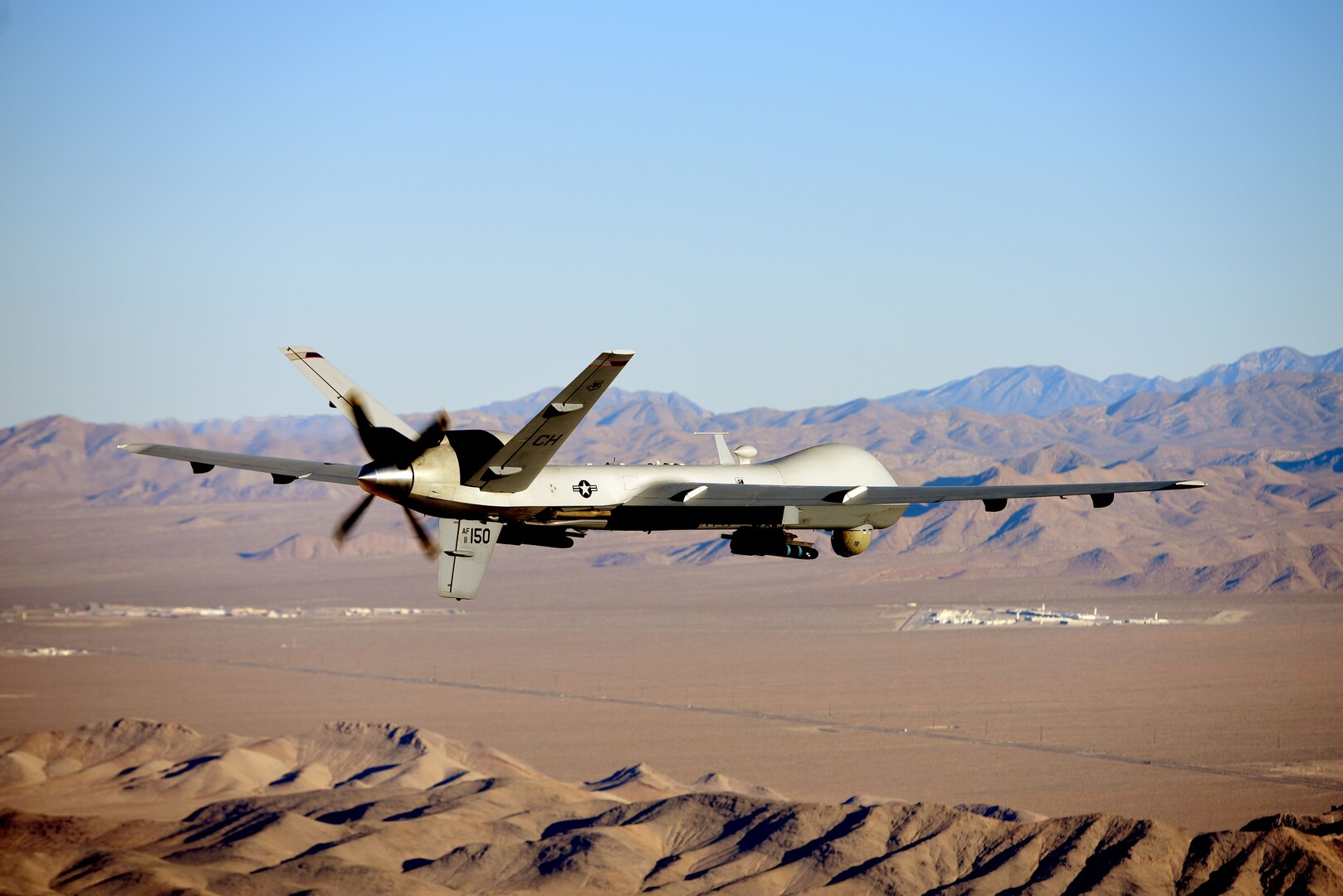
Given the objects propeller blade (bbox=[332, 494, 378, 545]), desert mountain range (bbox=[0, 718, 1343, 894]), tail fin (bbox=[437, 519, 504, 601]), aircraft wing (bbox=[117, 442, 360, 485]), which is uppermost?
aircraft wing (bbox=[117, 442, 360, 485])

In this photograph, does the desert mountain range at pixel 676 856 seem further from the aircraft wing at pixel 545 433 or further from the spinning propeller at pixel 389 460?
the aircraft wing at pixel 545 433

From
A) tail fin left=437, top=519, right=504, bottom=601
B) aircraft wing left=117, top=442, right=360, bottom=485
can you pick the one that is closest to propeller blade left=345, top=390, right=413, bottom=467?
tail fin left=437, top=519, right=504, bottom=601

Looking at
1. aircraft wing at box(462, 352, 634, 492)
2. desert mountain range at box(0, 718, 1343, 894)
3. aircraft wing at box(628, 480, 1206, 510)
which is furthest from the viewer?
desert mountain range at box(0, 718, 1343, 894)

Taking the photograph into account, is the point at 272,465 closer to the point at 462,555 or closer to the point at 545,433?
the point at 462,555

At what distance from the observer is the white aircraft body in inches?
1843

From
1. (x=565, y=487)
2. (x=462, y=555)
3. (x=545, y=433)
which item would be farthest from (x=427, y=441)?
(x=565, y=487)

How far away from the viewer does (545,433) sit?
46.1 metres

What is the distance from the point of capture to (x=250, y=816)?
19912cm

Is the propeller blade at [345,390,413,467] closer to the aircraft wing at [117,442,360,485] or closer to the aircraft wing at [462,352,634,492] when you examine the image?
the aircraft wing at [462,352,634,492]

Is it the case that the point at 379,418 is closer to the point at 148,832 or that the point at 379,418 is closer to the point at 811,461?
the point at 811,461

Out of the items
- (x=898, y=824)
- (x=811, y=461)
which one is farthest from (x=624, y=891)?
(x=811, y=461)

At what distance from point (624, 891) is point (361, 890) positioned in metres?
27.8

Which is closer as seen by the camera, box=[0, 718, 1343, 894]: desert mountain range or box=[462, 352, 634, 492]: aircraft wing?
box=[462, 352, 634, 492]: aircraft wing

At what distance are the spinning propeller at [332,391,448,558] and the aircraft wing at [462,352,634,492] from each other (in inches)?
65.3
